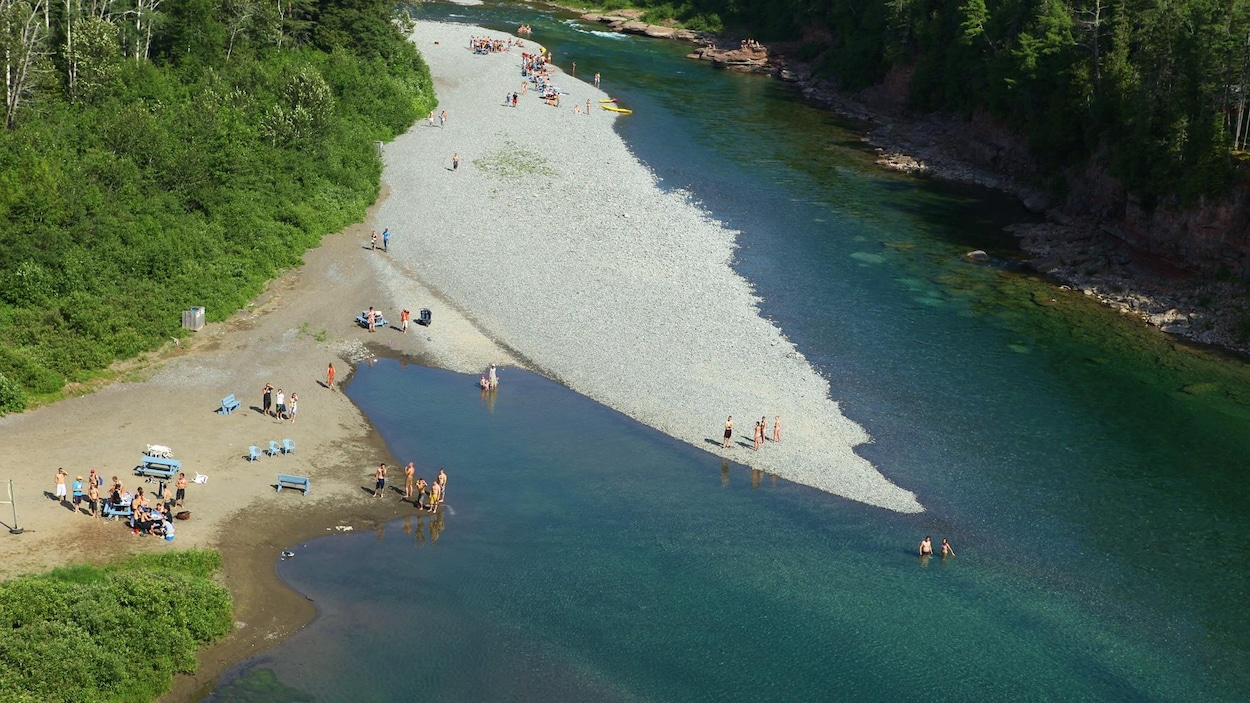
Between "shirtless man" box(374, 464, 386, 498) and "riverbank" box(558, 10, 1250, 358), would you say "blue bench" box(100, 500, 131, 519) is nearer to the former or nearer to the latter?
"shirtless man" box(374, 464, 386, 498)

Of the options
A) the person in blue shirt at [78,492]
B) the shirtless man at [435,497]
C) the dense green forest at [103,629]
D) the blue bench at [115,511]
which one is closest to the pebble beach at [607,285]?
the shirtless man at [435,497]

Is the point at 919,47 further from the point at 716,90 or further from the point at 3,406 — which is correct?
the point at 3,406

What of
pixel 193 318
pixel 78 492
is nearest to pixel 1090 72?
pixel 193 318

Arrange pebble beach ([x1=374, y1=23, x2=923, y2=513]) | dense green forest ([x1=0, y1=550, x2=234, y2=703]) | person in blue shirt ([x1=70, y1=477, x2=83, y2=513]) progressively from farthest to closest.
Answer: pebble beach ([x1=374, y1=23, x2=923, y2=513]) < person in blue shirt ([x1=70, y1=477, x2=83, y2=513]) < dense green forest ([x1=0, y1=550, x2=234, y2=703])

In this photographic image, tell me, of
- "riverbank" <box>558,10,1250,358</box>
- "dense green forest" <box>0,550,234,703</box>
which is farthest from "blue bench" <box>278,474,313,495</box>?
"riverbank" <box>558,10,1250,358</box>

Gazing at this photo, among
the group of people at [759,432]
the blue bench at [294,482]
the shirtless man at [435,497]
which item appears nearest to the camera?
the blue bench at [294,482]

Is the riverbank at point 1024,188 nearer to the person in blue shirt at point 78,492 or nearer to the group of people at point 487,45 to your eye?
the group of people at point 487,45
